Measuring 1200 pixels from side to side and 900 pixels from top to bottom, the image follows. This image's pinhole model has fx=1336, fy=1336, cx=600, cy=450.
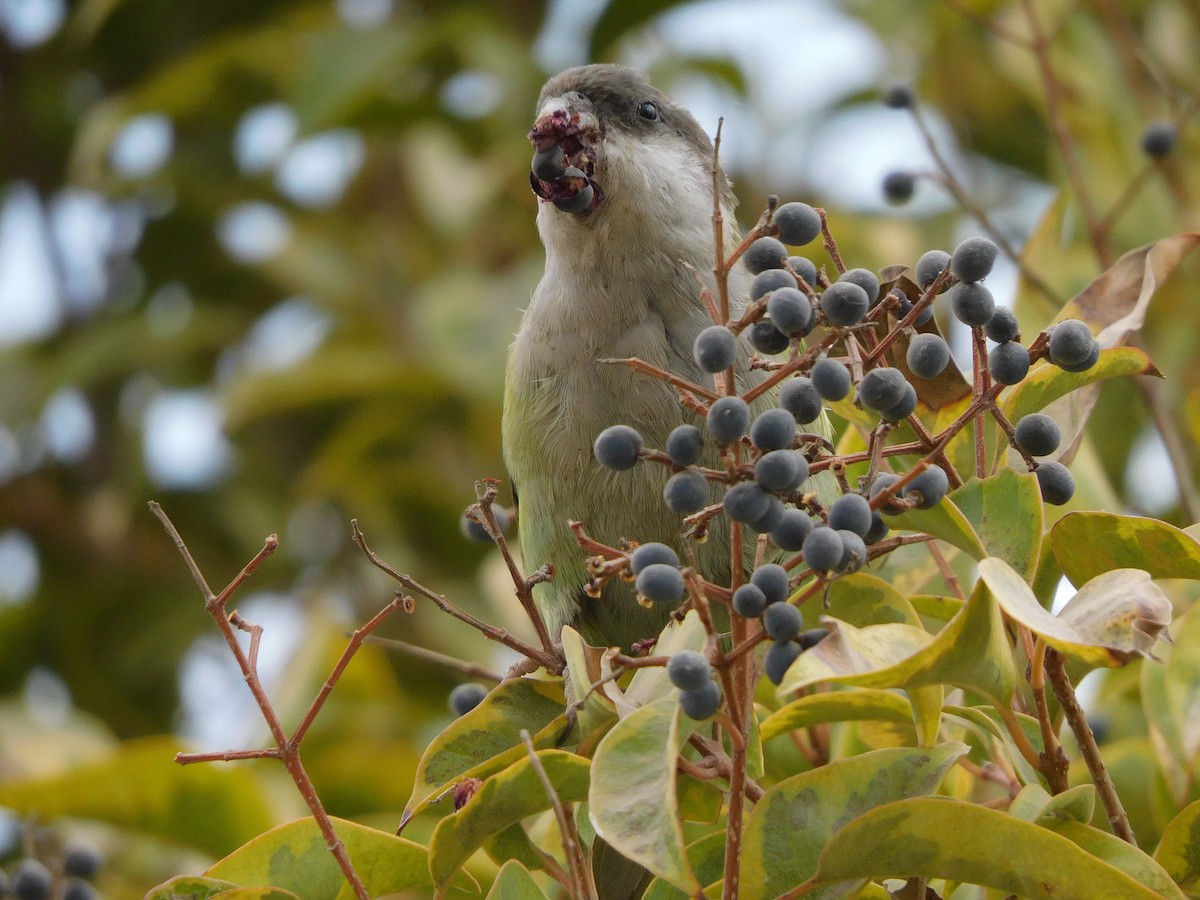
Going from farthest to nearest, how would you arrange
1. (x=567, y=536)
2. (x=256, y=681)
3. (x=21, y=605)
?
(x=21, y=605), (x=567, y=536), (x=256, y=681)

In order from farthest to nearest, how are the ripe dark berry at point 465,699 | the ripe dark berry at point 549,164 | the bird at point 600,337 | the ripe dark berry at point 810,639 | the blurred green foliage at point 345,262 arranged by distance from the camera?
the blurred green foliage at point 345,262 < the ripe dark berry at point 549,164 < the bird at point 600,337 < the ripe dark berry at point 465,699 < the ripe dark berry at point 810,639

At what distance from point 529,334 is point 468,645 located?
141cm

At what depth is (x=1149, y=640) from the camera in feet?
3.63

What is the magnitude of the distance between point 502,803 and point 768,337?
54 centimetres

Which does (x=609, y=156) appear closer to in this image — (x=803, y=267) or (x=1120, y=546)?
(x=803, y=267)

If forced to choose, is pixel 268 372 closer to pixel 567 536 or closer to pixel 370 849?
pixel 567 536

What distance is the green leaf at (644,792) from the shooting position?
45.1 inches

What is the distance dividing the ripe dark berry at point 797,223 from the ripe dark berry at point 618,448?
28 centimetres

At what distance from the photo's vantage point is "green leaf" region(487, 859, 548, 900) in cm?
134

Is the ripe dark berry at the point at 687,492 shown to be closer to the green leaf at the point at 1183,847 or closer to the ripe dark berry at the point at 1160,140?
the green leaf at the point at 1183,847

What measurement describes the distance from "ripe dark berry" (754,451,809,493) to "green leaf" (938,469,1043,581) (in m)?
0.28

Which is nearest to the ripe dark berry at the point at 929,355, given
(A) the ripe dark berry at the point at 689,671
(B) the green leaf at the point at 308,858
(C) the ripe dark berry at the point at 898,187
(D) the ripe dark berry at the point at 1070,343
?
(D) the ripe dark berry at the point at 1070,343

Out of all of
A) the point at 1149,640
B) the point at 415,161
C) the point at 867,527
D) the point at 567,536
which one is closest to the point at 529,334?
the point at 567,536

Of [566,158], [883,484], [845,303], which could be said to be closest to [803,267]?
[845,303]
